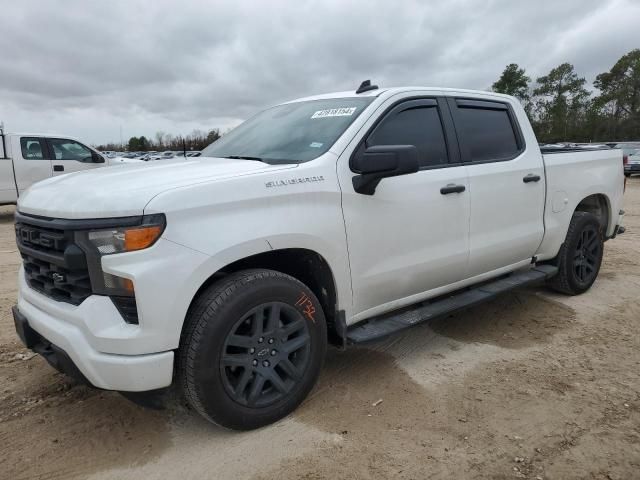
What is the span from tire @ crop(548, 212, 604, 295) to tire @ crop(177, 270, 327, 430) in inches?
120

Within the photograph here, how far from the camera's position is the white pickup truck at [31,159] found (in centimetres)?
1141

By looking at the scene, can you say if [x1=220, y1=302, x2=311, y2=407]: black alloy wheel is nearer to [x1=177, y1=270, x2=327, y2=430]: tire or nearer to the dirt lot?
[x1=177, y1=270, x2=327, y2=430]: tire

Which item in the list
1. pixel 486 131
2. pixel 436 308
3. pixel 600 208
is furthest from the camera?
pixel 600 208

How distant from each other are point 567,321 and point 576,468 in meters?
2.31

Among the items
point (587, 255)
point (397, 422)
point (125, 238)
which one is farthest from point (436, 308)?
point (587, 255)

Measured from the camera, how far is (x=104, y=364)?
2459 millimetres

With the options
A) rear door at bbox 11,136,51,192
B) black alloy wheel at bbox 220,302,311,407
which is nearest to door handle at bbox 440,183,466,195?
black alloy wheel at bbox 220,302,311,407

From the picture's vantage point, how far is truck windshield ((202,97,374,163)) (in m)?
3.29

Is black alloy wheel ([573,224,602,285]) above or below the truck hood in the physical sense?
below

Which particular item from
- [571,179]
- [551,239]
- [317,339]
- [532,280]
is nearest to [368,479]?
[317,339]

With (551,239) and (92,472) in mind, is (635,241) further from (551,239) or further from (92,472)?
(92,472)

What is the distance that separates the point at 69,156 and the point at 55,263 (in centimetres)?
1094

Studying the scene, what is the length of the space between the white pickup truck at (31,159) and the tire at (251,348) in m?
10.1

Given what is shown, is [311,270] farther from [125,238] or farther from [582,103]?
[582,103]
